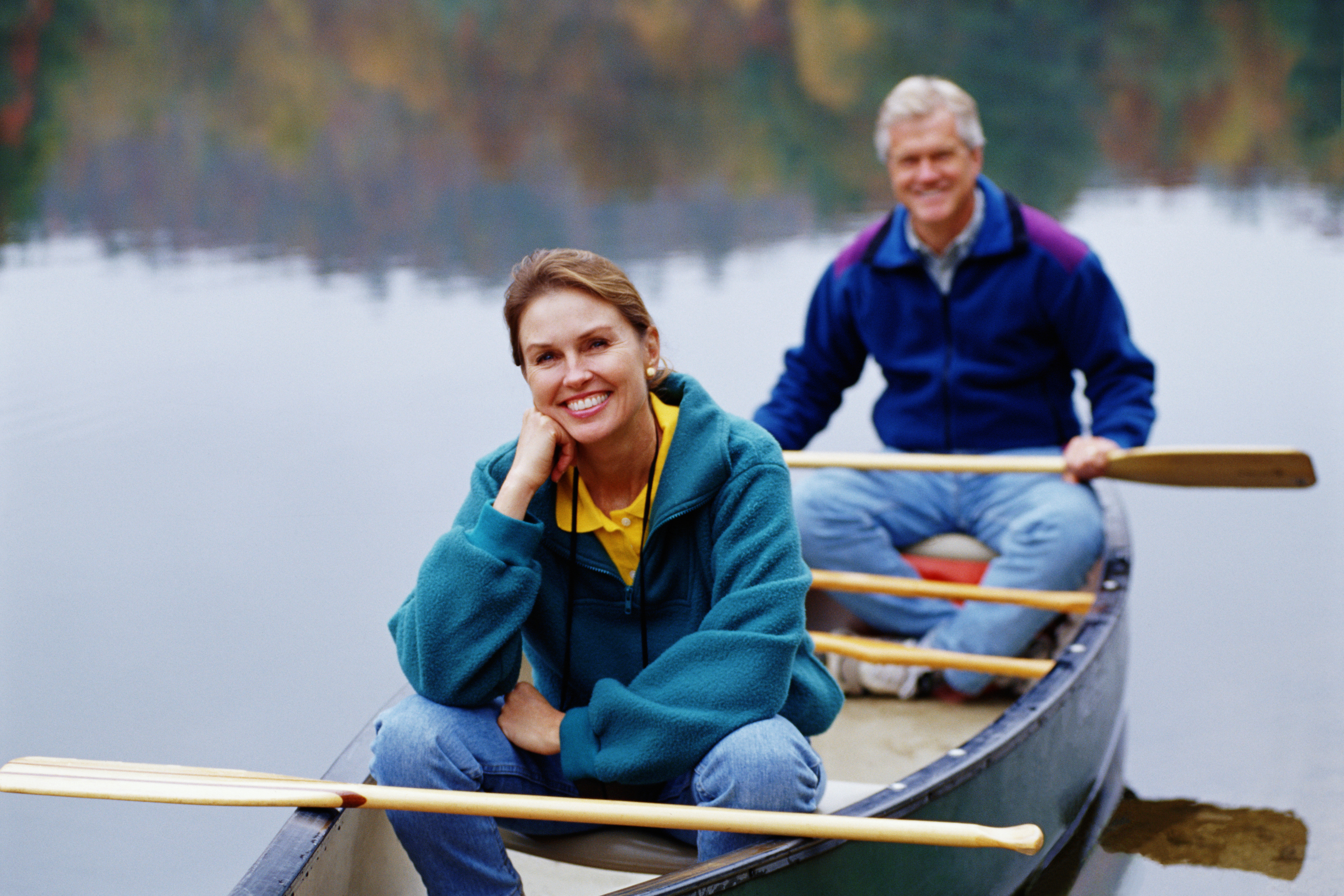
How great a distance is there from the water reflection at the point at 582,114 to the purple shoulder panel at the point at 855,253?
6.37 metres

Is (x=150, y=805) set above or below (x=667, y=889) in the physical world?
below

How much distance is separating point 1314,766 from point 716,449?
2.13 m

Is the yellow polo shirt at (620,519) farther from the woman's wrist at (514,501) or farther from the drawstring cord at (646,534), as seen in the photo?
the woman's wrist at (514,501)

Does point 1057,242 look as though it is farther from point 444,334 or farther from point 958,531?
point 444,334

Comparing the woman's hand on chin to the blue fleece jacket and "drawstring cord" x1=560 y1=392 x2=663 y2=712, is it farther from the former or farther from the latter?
the blue fleece jacket

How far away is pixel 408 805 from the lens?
6.57 feet

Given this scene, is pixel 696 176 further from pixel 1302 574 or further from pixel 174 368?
pixel 1302 574

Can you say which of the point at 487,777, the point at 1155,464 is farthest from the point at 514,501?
the point at 1155,464

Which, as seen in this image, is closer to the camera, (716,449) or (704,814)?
(704,814)

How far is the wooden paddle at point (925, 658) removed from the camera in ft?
10.4

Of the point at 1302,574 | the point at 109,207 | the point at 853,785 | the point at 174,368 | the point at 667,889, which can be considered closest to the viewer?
the point at 667,889

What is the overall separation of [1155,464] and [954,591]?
22.5 inches

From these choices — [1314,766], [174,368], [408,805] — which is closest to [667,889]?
[408,805]

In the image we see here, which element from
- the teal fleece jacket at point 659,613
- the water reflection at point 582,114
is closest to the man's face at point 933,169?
the teal fleece jacket at point 659,613
